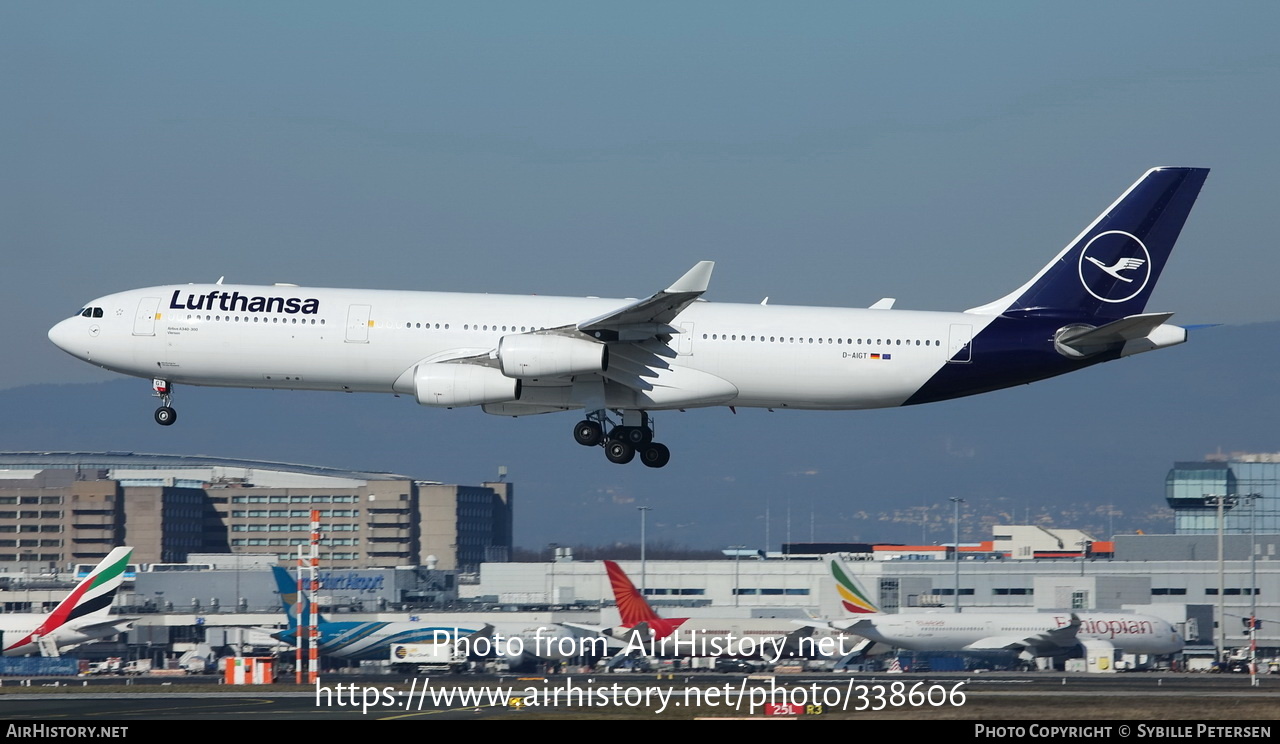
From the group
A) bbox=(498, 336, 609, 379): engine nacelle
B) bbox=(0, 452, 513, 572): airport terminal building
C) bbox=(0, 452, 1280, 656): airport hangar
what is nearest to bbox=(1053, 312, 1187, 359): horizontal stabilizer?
bbox=(498, 336, 609, 379): engine nacelle

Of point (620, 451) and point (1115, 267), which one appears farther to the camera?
point (1115, 267)

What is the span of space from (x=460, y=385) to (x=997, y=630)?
106 ft

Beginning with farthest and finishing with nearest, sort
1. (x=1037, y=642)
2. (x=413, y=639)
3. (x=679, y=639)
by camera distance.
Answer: (x=1037, y=642) < (x=679, y=639) < (x=413, y=639)

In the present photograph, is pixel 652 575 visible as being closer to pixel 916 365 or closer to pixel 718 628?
pixel 718 628

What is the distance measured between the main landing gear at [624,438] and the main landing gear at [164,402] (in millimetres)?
13381

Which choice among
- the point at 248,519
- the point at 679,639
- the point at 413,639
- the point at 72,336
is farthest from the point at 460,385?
the point at 248,519

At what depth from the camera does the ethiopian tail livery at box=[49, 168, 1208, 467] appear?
48000 mm

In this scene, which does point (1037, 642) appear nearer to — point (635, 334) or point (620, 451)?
point (620, 451)

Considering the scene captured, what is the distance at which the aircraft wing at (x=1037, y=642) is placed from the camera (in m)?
68.0

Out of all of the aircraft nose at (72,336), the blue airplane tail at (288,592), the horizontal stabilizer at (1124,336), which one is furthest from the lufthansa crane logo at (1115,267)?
the blue airplane tail at (288,592)

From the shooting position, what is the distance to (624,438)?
4953cm

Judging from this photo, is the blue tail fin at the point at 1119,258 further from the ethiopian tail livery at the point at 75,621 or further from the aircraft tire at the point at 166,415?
the ethiopian tail livery at the point at 75,621
